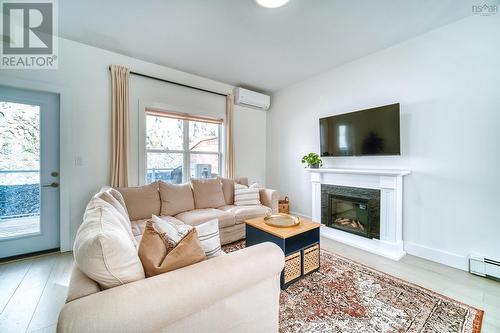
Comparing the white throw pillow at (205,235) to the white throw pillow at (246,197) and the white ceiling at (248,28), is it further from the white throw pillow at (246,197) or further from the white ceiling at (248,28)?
the white ceiling at (248,28)

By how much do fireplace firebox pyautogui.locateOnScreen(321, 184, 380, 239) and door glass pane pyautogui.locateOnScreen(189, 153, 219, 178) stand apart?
2.07 meters

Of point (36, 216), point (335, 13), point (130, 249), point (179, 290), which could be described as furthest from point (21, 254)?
point (335, 13)

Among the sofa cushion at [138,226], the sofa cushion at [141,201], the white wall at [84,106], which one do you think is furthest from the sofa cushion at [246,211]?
the white wall at [84,106]

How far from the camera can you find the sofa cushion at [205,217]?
2574 mm

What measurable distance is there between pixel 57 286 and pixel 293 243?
2320 millimetres

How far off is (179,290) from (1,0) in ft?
10.6

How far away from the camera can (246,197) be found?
132 inches

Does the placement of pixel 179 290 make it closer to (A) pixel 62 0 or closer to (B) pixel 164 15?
(B) pixel 164 15

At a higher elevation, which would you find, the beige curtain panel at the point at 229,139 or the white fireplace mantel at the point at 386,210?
the beige curtain panel at the point at 229,139

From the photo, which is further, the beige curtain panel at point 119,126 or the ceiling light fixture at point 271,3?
the beige curtain panel at point 119,126

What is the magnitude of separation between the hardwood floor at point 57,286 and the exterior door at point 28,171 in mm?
255

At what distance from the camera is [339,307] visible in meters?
1.66

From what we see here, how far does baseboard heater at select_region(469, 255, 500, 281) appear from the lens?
2033mm

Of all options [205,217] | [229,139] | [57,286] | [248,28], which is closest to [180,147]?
[229,139]
